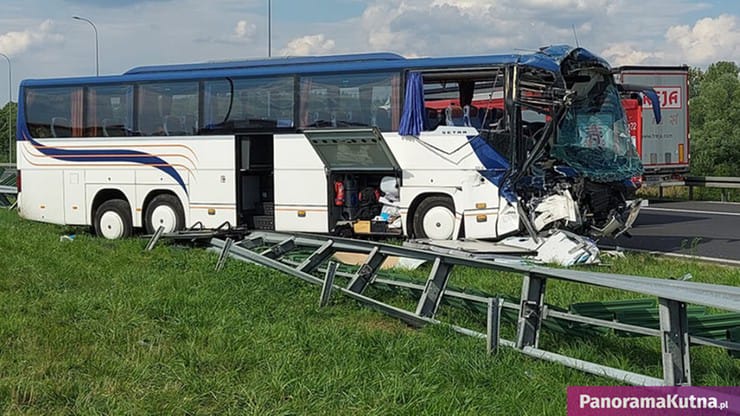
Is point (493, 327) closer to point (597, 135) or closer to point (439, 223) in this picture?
point (439, 223)

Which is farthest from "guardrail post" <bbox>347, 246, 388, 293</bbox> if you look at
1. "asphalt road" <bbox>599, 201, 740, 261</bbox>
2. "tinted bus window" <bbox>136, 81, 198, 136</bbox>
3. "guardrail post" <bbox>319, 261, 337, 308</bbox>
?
"tinted bus window" <bbox>136, 81, 198, 136</bbox>

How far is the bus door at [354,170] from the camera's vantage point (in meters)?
14.1

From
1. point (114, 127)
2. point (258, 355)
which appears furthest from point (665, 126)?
point (258, 355)

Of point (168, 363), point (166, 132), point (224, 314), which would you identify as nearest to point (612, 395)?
point (168, 363)

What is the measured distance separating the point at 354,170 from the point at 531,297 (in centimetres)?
825

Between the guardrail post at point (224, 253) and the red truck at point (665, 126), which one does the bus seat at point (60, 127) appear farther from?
the red truck at point (665, 126)

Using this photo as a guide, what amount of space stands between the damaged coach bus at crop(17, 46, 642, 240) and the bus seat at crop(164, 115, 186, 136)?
3cm

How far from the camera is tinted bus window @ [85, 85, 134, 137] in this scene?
16.8 metres

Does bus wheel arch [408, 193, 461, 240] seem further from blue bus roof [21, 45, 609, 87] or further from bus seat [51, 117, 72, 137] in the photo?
bus seat [51, 117, 72, 137]

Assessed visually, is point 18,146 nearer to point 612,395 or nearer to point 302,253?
point 302,253

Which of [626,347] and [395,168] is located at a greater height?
[395,168]

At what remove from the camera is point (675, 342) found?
5.05m

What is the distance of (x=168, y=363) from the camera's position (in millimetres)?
6367

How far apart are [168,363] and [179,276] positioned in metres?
3.91
